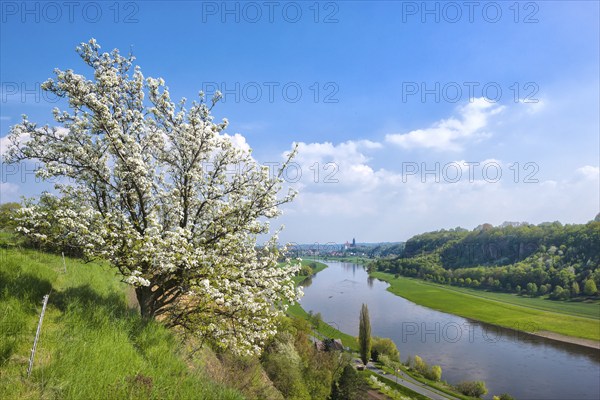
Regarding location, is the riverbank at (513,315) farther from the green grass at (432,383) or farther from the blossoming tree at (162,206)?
the blossoming tree at (162,206)

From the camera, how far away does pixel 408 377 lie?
189ft

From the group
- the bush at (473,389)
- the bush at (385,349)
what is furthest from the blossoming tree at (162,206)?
the bush at (385,349)

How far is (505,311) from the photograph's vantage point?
110m

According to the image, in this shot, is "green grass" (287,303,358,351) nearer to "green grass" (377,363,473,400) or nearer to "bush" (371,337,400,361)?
"bush" (371,337,400,361)

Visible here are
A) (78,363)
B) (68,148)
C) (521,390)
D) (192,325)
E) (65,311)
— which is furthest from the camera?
(521,390)

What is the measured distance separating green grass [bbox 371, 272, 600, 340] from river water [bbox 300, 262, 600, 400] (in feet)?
25.6

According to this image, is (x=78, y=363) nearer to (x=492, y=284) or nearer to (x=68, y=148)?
(x=68, y=148)

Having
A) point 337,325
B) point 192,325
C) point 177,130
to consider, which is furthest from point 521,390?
point 177,130

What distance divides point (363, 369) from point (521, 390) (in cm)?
2277

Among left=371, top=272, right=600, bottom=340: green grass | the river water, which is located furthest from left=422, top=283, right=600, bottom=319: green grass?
the river water

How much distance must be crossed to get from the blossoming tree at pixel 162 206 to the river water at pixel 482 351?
52.8 m

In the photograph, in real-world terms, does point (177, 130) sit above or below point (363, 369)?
above

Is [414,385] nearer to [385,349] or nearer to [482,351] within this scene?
[385,349]

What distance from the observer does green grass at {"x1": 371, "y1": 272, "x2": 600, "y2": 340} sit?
90.2 metres
